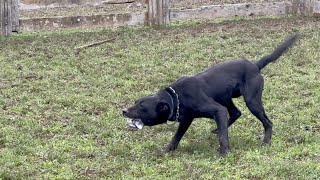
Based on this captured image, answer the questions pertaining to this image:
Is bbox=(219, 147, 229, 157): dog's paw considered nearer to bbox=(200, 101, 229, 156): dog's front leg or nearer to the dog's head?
bbox=(200, 101, 229, 156): dog's front leg

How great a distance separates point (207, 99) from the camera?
247 inches

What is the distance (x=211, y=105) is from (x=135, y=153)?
825 mm

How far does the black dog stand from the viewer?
612 cm

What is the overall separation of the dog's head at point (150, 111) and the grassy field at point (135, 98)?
36cm

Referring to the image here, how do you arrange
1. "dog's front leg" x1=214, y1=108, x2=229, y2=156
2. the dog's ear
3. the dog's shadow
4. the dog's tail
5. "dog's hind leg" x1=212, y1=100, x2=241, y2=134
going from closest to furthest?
the dog's ear
"dog's front leg" x1=214, y1=108, x2=229, y2=156
the dog's shadow
the dog's tail
"dog's hind leg" x1=212, y1=100, x2=241, y2=134

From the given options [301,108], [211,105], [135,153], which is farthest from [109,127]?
[301,108]

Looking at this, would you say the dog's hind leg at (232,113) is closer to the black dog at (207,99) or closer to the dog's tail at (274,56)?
the black dog at (207,99)

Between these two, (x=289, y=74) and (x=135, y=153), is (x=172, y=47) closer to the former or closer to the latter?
(x=289, y=74)

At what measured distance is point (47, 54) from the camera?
1123 centimetres

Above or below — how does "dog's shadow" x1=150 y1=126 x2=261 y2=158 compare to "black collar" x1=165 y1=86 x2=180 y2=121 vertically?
below

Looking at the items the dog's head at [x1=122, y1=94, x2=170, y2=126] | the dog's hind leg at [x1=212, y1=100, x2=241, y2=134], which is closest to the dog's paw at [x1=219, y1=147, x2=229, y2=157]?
the dog's head at [x1=122, y1=94, x2=170, y2=126]

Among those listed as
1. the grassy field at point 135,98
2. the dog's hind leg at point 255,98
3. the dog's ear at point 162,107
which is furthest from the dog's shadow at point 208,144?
the dog's ear at point 162,107

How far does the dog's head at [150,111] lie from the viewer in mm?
6078

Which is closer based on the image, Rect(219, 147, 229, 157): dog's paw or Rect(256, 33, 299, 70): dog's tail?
Rect(219, 147, 229, 157): dog's paw
